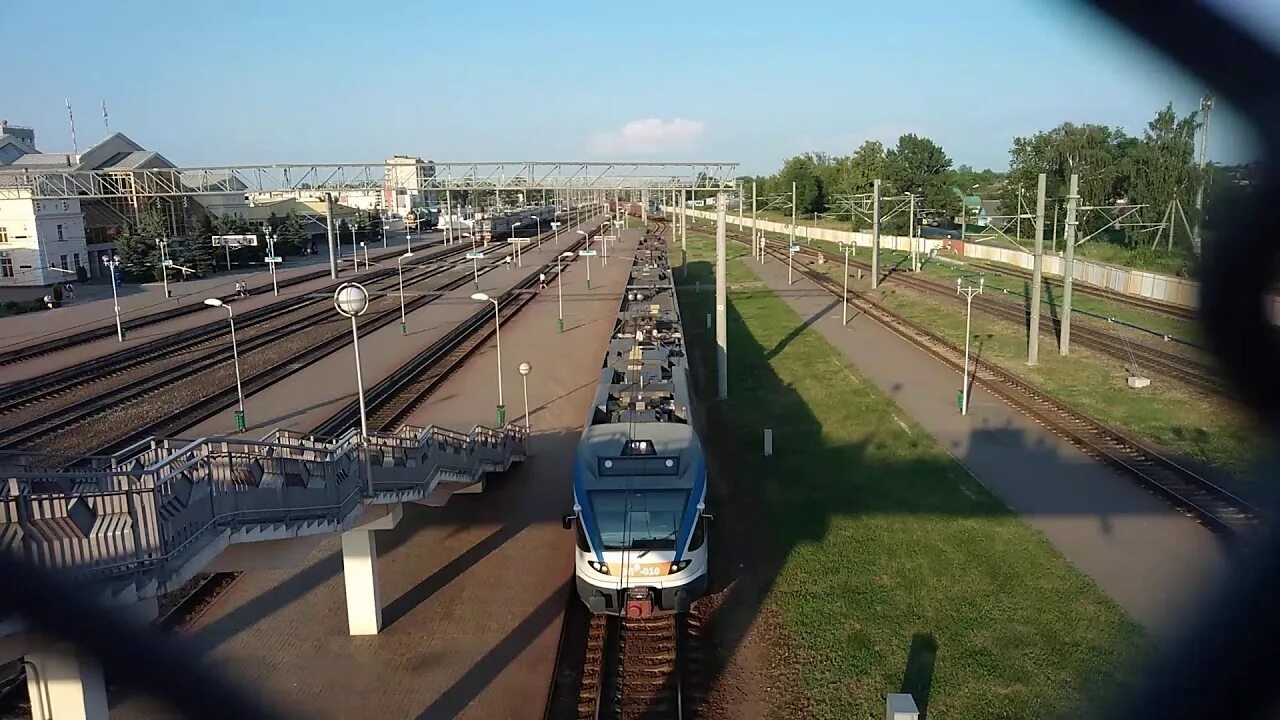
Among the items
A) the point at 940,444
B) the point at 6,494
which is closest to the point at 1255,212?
the point at 6,494

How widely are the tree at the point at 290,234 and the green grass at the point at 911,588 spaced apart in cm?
5389

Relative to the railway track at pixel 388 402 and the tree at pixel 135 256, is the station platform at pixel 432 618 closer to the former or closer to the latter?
the railway track at pixel 388 402

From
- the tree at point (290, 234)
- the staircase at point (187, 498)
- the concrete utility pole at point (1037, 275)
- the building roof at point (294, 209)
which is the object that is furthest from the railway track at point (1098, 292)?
the tree at point (290, 234)

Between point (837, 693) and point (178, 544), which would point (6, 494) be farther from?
point (837, 693)

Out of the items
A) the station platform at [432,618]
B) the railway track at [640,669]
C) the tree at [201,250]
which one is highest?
the tree at [201,250]

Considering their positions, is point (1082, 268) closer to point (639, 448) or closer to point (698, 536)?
point (639, 448)

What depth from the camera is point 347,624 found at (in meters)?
10.6

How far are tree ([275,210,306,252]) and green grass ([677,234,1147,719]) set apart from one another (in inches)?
2122

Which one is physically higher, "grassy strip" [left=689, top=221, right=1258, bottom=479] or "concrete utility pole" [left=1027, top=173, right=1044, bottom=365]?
"concrete utility pole" [left=1027, top=173, right=1044, bottom=365]

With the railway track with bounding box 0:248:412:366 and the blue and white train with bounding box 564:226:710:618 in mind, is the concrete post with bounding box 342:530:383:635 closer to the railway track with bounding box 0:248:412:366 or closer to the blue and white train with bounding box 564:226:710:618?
the blue and white train with bounding box 564:226:710:618

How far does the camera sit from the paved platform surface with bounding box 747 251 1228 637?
10.4m

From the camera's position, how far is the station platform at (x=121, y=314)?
27.6 m

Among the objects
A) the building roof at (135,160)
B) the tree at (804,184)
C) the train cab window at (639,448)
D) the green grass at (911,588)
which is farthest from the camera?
the tree at (804,184)

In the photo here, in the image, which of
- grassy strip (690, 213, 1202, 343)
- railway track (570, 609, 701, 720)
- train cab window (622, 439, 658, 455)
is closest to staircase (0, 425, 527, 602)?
train cab window (622, 439, 658, 455)
